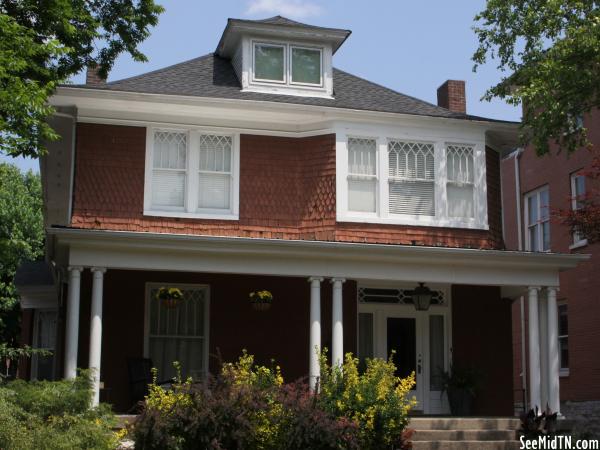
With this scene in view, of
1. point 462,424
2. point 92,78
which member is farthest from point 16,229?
point 462,424

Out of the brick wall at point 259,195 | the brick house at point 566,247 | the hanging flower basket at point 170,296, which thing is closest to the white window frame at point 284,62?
the brick wall at point 259,195

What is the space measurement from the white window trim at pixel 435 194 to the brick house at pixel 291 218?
0.09 ft

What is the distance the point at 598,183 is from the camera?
21453 millimetres

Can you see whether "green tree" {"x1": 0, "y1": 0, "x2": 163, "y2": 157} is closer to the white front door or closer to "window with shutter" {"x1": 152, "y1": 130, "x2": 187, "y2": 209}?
"window with shutter" {"x1": 152, "y1": 130, "x2": 187, "y2": 209}

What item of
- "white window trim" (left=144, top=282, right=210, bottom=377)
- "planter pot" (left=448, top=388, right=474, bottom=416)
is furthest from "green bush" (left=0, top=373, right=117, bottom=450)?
"planter pot" (left=448, top=388, right=474, bottom=416)

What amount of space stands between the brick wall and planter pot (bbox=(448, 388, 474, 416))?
9.27 feet

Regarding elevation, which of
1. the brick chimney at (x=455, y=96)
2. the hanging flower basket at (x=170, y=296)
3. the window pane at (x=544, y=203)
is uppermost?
the brick chimney at (x=455, y=96)

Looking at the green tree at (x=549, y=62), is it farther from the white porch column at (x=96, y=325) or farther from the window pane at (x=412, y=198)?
the white porch column at (x=96, y=325)

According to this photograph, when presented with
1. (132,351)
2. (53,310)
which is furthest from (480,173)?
(53,310)

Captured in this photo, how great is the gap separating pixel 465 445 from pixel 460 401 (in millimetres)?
3351

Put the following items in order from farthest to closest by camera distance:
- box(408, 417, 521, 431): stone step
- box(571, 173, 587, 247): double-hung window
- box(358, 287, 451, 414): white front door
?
box(571, 173, 587, 247): double-hung window < box(358, 287, 451, 414): white front door < box(408, 417, 521, 431): stone step

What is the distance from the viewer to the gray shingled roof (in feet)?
57.9

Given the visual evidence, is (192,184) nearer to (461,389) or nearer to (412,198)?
(412,198)

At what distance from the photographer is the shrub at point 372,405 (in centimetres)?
1263
